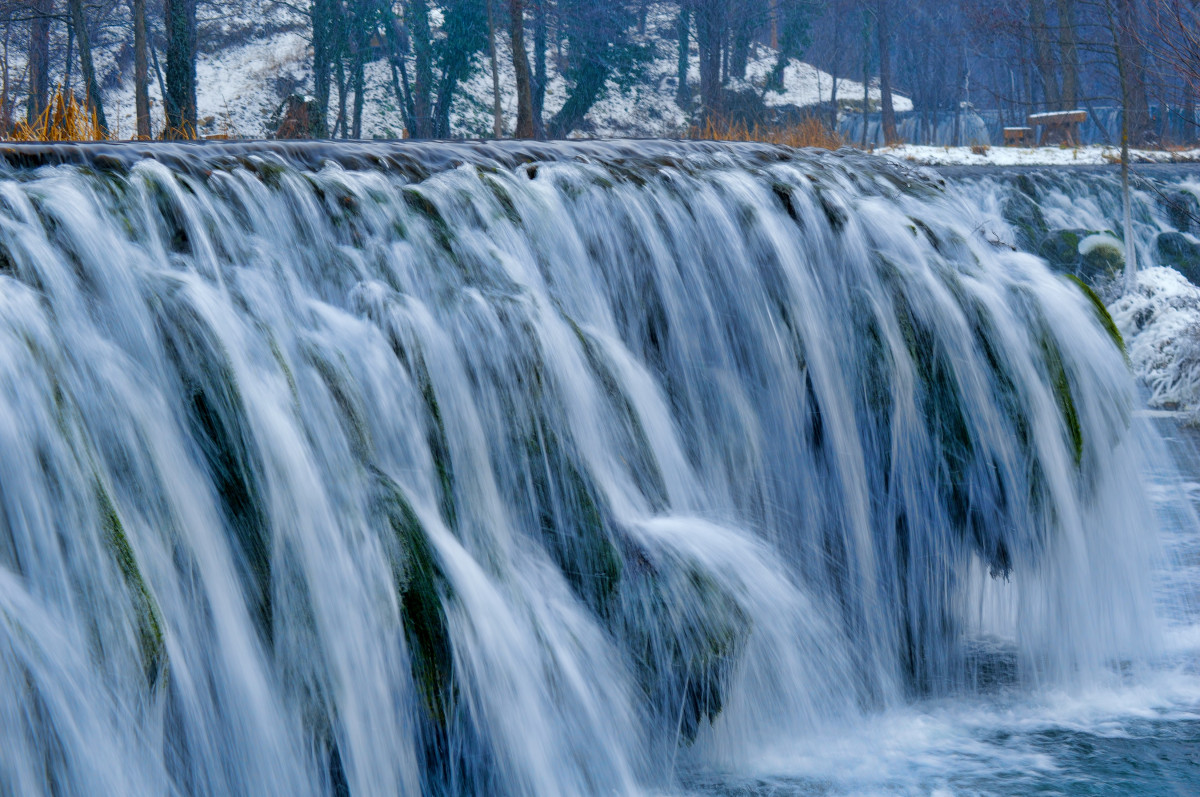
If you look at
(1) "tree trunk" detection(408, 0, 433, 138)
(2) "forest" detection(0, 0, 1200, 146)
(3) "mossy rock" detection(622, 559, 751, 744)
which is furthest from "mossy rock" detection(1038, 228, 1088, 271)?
(1) "tree trunk" detection(408, 0, 433, 138)

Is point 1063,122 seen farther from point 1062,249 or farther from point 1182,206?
point 1062,249

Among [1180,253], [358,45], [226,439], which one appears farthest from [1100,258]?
[358,45]

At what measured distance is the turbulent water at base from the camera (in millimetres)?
2857

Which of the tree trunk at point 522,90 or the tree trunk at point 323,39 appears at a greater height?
the tree trunk at point 323,39

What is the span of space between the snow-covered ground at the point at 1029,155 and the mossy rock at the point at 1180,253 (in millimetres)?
3844

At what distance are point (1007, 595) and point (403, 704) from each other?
2.92m

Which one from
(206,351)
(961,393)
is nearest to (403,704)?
(206,351)

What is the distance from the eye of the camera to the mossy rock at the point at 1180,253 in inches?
606

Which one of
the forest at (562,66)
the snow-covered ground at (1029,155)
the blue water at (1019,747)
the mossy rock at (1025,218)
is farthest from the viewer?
the snow-covered ground at (1029,155)

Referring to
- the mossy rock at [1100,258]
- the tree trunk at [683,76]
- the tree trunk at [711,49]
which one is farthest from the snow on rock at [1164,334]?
the tree trunk at [683,76]

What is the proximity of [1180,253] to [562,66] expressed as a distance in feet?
113

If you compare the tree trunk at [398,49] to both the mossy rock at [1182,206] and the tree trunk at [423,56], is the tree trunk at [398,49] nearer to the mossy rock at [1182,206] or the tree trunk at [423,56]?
the tree trunk at [423,56]

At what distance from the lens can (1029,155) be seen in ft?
68.0

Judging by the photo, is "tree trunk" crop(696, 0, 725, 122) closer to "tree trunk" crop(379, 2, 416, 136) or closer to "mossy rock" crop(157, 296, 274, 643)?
"tree trunk" crop(379, 2, 416, 136)
